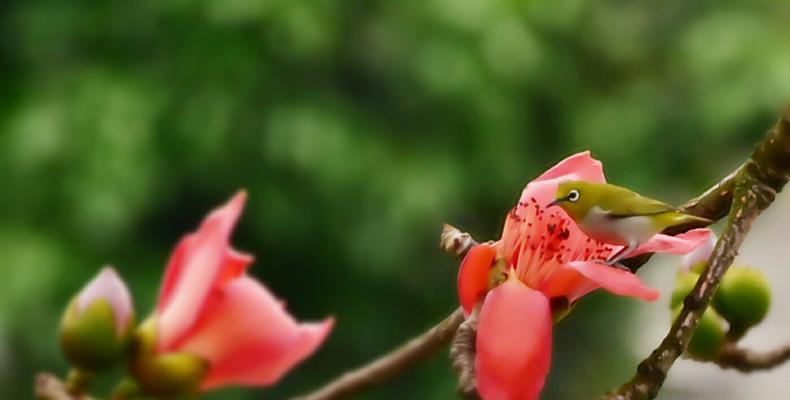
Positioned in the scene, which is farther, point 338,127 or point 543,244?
point 338,127

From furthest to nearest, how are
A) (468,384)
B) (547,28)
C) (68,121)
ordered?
1. (547,28)
2. (68,121)
3. (468,384)

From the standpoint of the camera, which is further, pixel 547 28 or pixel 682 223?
pixel 547 28

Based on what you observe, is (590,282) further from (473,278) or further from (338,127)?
(338,127)

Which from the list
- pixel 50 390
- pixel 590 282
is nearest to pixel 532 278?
pixel 590 282

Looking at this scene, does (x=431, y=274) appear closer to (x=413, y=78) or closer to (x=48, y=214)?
(x=413, y=78)

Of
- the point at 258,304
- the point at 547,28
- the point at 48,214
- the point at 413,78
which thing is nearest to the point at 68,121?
the point at 48,214

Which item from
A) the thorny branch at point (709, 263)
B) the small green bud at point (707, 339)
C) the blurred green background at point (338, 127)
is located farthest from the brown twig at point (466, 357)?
the blurred green background at point (338, 127)

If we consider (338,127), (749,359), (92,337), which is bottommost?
(749,359)
